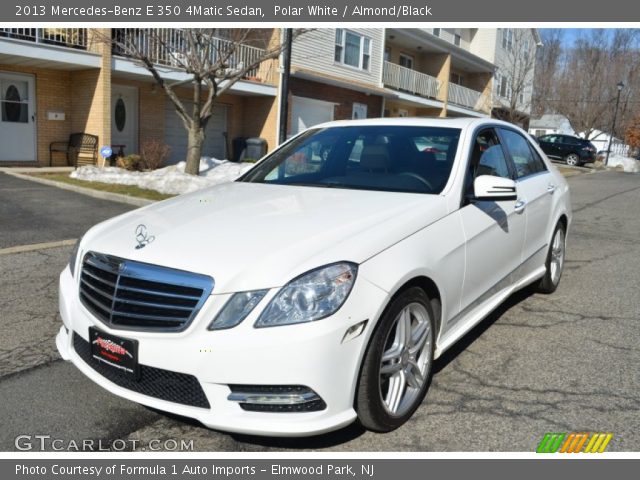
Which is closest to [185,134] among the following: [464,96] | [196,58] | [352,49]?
[196,58]

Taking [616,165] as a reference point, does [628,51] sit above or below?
above

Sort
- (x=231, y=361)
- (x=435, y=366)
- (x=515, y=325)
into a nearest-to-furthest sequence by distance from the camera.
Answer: (x=231, y=361) < (x=435, y=366) < (x=515, y=325)

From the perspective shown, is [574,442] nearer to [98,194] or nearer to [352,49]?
[98,194]

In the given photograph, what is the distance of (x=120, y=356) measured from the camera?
2.81m

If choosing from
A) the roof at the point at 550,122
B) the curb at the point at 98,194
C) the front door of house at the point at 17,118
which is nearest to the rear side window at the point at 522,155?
the curb at the point at 98,194

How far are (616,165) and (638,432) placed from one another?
128 feet

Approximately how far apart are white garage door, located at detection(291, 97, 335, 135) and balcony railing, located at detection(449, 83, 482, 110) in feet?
34.6

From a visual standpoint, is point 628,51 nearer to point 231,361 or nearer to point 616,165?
point 616,165

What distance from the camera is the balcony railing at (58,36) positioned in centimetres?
1476

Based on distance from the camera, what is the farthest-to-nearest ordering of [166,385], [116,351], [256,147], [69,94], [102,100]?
[256,147] < [69,94] < [102,100] < [116,351] < [166,385]

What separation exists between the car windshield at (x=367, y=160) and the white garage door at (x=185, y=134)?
50.4 feet

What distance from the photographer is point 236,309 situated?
8.50 feet

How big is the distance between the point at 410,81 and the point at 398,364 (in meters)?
26.8
